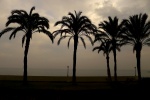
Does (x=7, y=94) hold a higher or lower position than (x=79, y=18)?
lower

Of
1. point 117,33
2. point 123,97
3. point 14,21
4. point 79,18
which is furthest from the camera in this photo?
point 117,33

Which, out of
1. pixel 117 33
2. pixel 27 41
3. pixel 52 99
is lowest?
A: pixel 52 99

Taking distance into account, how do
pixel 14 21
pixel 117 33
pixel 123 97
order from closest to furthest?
pixel 123 97, pixel 14 21, pixel 117 33

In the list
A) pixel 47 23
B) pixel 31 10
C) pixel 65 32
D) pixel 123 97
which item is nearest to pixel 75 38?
pixel 65 32

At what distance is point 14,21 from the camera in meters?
31.3

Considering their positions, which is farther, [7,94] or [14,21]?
[14,21]

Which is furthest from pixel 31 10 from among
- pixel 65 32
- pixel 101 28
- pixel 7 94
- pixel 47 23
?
pixel 7 94

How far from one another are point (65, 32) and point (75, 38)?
1704 millimetres

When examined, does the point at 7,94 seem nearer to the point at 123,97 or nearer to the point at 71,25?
the point at 123,97

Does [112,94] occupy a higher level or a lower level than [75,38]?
lower

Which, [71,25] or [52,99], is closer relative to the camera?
[52,99]

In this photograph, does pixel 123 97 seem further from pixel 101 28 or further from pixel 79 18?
pixel 101 28

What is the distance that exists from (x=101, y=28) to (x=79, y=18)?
20.9 ft

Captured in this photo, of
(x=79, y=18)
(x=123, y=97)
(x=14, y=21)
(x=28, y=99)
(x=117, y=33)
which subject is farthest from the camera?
(x=117, y=33)
